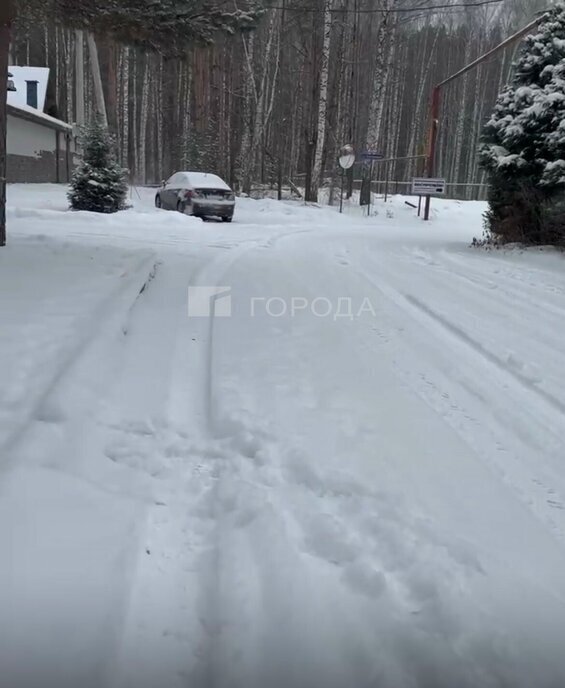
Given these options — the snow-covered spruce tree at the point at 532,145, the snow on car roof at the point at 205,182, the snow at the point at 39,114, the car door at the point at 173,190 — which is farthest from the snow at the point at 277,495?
the snow at the point at 39,114

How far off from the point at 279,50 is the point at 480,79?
2354cm

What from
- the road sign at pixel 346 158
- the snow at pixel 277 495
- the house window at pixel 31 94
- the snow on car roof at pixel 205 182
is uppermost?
the house window at pixel 31 94

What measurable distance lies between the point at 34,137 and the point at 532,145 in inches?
997

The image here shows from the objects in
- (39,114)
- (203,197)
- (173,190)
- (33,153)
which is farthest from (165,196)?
(33,153)

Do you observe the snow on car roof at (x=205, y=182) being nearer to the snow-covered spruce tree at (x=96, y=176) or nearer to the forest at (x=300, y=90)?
the snow-covered spruce tree at (x=96, y=176)

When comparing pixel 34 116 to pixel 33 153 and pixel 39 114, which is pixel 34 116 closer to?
pixel 39 114

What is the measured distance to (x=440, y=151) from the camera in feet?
163

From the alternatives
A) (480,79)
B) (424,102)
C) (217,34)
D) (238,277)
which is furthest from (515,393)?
(480,79)

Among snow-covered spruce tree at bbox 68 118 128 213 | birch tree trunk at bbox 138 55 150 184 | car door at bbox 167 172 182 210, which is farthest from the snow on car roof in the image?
birch tree trunk at bbox 138 55 150 184

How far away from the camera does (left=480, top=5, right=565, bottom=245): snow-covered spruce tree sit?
37.2ft

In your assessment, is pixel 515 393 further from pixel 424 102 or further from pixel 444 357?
pixel 424 102

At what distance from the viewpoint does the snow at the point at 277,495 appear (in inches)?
87.6

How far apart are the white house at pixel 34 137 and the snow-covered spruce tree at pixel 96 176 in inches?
387

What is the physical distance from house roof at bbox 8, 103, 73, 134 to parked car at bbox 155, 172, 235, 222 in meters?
11.4
